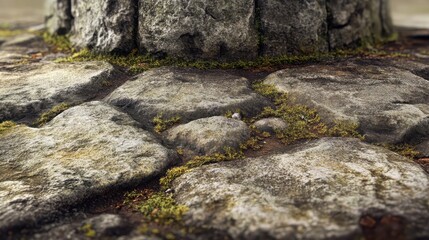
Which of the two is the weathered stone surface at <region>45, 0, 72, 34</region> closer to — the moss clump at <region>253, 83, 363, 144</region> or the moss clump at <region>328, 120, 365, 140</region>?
the moss clump at <region>253, 83, 363, 144</region>

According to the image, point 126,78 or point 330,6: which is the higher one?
point 330,6

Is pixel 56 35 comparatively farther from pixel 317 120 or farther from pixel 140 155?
pixel 317 120

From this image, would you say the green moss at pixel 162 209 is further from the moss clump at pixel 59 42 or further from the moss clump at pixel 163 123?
the moss clump at pixel 59 42

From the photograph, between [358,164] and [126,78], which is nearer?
[358,164]

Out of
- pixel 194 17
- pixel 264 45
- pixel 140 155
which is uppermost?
pixel 194 17

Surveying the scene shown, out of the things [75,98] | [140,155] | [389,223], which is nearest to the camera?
[389,223]

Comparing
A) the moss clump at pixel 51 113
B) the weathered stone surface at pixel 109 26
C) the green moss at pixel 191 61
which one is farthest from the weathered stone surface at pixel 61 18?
the moss clump at pixel 51 113

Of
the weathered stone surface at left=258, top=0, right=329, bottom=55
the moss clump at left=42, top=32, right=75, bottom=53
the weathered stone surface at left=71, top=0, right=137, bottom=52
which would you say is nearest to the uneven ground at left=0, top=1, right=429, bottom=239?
the weathered stone surface at left=258, top=0, right=329, bottom=55

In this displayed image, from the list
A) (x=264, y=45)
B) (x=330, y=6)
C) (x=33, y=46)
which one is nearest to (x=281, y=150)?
(x=264, y=45)
